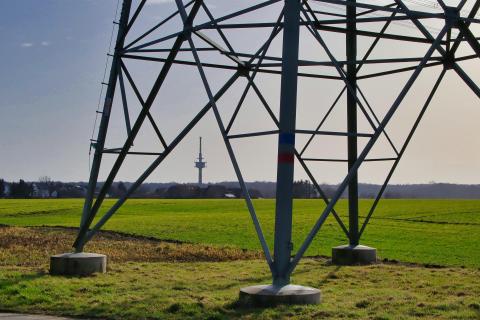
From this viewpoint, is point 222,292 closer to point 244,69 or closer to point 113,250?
point 244,69

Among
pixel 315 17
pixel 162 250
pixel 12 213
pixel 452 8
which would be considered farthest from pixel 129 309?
pixel 12 213

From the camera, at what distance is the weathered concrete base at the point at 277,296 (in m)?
13.2

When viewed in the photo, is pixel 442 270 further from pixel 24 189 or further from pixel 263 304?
pixel 24 189

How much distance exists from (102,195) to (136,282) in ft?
10.2

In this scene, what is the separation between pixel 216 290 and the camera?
1583 cm

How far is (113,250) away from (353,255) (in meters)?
9.37

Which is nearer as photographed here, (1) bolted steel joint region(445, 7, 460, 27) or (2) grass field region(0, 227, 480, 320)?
(2) grass field region(0, 227, 480, 320)

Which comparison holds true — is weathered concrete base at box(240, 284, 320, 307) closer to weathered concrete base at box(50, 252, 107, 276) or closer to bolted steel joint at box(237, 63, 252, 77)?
weathered concrete base at box(50, 252, 107, 276)

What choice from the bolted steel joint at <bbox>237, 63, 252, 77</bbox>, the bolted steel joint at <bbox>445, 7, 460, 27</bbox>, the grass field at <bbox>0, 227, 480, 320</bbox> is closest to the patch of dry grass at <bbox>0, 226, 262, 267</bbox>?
the grass field at <bbox>0, 227, 480, 320</bbox>

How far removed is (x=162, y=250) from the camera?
2684 cm

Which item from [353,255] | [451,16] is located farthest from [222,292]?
[353,255]

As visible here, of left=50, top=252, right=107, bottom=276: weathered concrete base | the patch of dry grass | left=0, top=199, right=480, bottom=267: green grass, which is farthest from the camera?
left=0, top=199, right=480, bottom=267: green grass

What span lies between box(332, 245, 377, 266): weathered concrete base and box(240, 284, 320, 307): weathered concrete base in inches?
352

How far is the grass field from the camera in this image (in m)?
12.9
